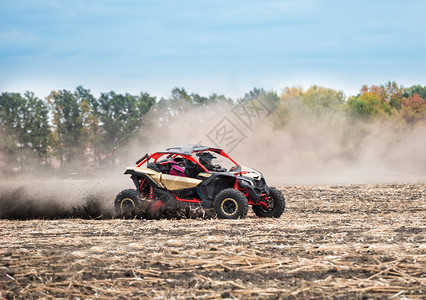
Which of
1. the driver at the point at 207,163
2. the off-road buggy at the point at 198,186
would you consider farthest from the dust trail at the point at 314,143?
the off-road buggy at the point at 198,186

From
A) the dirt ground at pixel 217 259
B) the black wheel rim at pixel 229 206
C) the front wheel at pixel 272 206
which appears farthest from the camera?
the front wheel at pixel 272 206

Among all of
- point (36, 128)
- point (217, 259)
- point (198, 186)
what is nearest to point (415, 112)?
point (36, 128)

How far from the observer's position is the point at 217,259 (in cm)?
790

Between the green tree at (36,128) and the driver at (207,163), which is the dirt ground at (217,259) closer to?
the driver at (207,163)

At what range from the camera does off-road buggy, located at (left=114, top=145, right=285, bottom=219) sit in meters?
13.1

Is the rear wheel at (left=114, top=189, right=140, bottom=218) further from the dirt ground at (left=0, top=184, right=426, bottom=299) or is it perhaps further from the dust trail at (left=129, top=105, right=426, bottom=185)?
the dust trail at (left=129, top=105, right=426, bottom=185)

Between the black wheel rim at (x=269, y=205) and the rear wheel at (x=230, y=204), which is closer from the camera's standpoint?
the rear wheel at (x=230, y=204)

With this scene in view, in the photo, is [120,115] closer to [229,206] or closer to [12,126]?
[12,126]

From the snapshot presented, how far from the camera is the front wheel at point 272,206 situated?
13.6 m

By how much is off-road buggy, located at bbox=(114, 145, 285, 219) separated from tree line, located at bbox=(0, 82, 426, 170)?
40.2 m

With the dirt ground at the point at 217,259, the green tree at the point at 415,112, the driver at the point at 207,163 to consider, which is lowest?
the dirt ground at the point at 217,259

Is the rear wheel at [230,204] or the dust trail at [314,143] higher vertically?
the dust trail at [314,143]

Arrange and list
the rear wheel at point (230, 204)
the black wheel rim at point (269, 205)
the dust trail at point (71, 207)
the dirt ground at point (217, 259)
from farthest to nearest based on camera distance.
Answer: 1. the black wheel rim at point (269, 205)
2. the dust trail at point (71, 207)
3. the rear wheel at point (230, 204)
4. the dirt ground at point (217, 259)

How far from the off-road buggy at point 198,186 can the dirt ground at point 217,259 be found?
71cm
